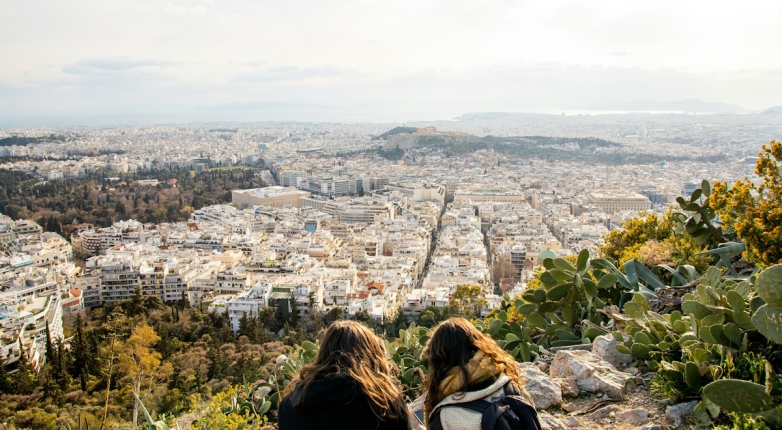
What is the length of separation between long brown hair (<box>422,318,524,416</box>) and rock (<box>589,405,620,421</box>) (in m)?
0.81

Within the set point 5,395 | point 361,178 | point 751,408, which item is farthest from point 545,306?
point 361,178

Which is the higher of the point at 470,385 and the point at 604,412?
the point at 470,385

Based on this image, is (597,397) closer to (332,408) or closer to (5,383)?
(332,408)

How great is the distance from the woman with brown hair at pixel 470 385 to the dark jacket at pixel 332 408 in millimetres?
189

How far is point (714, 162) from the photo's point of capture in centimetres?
4438

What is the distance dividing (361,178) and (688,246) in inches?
1377

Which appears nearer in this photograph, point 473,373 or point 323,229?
point 473,373

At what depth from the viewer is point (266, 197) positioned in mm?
33188

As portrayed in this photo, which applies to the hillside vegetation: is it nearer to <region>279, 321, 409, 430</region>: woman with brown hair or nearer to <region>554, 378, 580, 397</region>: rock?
<region>554, 378, 580, 397</region>: rock

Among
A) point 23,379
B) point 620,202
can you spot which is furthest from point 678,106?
point 23,379

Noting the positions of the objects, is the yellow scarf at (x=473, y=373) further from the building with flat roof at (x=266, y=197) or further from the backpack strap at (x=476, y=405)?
the building with flat roof at (x=266, y=197)

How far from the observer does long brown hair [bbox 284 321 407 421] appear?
1.58 metres

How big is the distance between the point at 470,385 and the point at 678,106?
6231 inches

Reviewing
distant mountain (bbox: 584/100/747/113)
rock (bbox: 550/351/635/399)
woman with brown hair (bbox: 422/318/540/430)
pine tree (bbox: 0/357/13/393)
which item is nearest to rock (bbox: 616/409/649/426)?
rock (bbox: 550/351/635/399)
